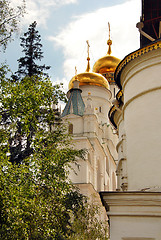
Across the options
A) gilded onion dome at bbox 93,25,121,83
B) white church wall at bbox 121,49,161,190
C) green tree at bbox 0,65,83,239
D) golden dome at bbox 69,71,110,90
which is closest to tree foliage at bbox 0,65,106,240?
green tree at bbox 0,65,83,239

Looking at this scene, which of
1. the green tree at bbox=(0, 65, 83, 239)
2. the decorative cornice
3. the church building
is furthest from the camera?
the church building

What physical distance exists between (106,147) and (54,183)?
81.5 ft

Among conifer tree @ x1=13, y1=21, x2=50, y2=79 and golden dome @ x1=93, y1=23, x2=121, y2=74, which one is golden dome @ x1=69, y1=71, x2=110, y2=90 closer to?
golden dome @ x1=93, y1=23, x2=121, y2=74

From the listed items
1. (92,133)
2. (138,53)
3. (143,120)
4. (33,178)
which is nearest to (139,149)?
(143,120)

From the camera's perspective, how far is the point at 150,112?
10281mm

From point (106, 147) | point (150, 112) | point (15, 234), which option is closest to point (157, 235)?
point (15, 234)

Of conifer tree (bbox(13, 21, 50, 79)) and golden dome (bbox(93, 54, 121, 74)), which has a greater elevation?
golden dome (bbox(93, 54, 121, 74))

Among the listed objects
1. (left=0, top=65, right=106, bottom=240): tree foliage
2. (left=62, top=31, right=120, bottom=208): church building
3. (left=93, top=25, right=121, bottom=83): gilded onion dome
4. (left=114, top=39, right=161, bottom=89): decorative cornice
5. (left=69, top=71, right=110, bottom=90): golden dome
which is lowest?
(left=0, top=65, right=106, bottom=240): tree foliage

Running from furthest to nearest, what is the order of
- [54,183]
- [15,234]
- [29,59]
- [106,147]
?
[106,147] → [29,59] → [54,183] → [15,234]

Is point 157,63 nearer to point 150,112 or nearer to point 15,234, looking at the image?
point 150,112

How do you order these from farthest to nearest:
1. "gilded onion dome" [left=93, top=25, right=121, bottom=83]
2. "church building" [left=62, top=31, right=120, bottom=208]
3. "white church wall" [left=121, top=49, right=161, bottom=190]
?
"gilded onion dome" [left=93, top=25, right=121, bottom=83], "church building" [left=62, top=31, right=120, bottom=208], "white church wall" [left=121, top=49, right=161, bottom=190]

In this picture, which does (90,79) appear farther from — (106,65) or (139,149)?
(139,149)

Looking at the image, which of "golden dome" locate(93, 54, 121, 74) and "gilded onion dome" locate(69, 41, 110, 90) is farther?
"golden dome" locate(93, 54, 121, 74)

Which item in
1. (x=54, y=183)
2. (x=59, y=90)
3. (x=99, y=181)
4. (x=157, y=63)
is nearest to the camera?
(x=54, y=183)
